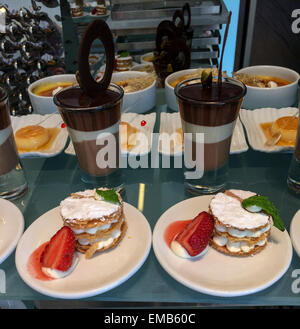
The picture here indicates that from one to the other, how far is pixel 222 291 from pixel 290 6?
3338 millimetres

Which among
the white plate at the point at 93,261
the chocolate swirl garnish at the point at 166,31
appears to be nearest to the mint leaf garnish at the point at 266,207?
the white plate at the point at 93,261

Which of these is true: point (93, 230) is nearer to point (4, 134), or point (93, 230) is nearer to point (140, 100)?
point (4, 134)

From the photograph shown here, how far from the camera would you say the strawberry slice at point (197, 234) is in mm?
854

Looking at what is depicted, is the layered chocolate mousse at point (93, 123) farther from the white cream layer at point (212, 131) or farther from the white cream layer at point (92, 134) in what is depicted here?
the white cream layer at point (212, 131)

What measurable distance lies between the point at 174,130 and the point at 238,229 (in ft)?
2.14

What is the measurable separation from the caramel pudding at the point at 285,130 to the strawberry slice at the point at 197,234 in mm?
530

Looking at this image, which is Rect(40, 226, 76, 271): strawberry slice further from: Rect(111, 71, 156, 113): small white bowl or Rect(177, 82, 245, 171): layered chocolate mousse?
Rect(111, 71, 156, 113): small white bowl

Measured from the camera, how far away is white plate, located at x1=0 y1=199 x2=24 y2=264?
2.94 feet

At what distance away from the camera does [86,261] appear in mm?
887

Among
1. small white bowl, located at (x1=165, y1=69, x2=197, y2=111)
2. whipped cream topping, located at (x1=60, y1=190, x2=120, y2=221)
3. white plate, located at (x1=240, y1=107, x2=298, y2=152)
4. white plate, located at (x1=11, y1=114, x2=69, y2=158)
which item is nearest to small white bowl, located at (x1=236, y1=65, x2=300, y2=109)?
white plate, located at (x1=240, y1=107, x2=298, y2=152)

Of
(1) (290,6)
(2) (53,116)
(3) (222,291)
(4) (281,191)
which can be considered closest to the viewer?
(3) (222,291)

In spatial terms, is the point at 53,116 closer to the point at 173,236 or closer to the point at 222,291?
the point at 173,236
